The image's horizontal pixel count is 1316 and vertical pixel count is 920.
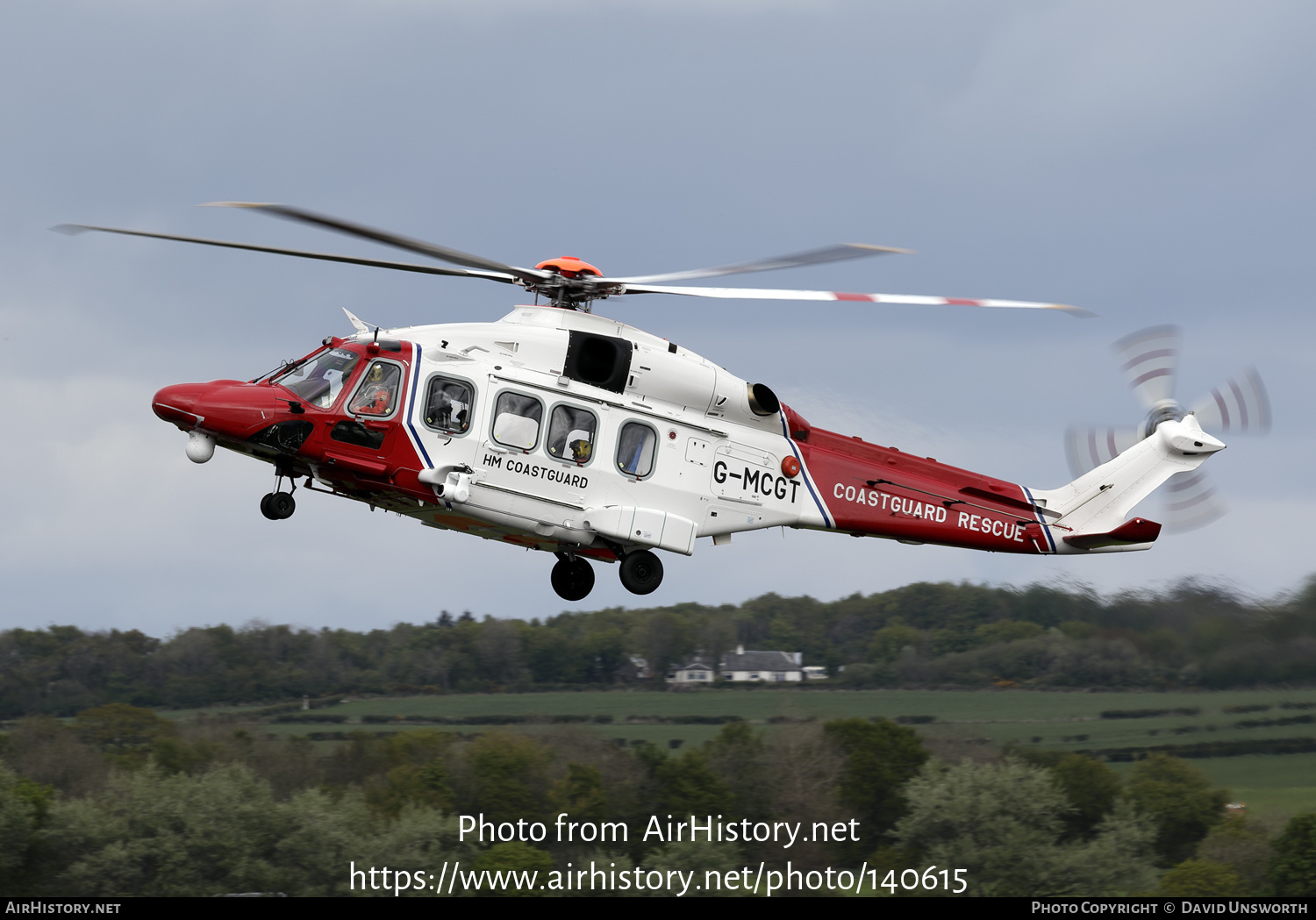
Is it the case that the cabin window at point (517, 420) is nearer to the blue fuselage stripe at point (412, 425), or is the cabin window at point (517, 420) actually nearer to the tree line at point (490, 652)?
the blue fuselage stripe at point (412, 425)

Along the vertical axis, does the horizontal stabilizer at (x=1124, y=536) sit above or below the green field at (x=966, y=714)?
above

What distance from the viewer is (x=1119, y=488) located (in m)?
18.5

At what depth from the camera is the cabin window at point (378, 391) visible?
15.0 metres

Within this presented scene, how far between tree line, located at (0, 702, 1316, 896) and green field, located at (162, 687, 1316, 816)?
85 cm

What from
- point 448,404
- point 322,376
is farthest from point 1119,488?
point 322,376

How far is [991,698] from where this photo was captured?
140 ft

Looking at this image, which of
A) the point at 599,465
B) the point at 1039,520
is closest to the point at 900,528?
the point at 1039,520

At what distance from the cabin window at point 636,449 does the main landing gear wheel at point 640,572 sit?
1055 mm

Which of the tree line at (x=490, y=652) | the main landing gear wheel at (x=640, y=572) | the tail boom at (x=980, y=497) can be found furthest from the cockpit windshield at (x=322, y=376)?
the tree line at (x=490, y=652)

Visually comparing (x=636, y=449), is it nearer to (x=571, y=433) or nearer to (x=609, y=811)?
(x=571, y=433)

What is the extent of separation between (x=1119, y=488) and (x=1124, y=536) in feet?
3.06
